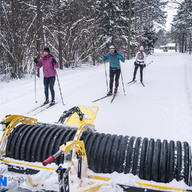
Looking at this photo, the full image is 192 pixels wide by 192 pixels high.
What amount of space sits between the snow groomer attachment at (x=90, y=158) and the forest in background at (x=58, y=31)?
1117 centimetres

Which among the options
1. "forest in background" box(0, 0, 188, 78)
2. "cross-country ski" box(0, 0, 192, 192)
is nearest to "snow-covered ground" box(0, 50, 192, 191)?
"cross-country ski" box(0, 0, 192, 192)

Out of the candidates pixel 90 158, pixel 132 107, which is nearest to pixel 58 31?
pixel 132 107

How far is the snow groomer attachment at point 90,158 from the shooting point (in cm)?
272

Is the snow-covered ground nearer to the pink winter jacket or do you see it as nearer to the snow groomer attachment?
the snow groomer attachment

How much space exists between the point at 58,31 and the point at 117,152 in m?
16.2

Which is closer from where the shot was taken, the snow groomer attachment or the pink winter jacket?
the snow groomer attachment

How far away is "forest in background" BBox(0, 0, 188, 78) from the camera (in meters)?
13.7

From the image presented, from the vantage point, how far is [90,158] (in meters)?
3.15

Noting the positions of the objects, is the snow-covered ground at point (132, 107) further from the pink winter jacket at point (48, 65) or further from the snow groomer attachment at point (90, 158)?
the pink winter jacket at point (48, 65)

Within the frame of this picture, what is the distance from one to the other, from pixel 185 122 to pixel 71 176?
163 inches

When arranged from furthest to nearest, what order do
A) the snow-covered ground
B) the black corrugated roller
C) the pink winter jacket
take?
the pink winter jacket, the snow-covered ground, the black corrugated roller

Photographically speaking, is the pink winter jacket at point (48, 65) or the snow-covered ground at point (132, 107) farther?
the pink winter jacket at point (48, 65)

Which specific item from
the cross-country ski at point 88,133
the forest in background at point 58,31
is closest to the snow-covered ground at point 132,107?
the cross-country ski at point 88,133

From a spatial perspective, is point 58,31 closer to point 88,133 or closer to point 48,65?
point 48,65
